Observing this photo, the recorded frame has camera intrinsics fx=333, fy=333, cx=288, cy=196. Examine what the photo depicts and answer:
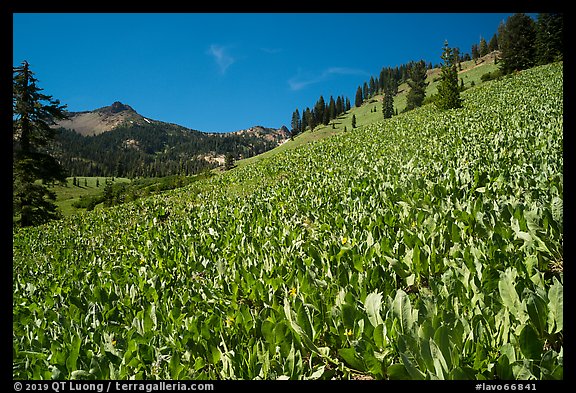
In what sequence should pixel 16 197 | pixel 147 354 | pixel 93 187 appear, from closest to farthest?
pixel 147 354 → pixel 16 197 → pixel 93 187

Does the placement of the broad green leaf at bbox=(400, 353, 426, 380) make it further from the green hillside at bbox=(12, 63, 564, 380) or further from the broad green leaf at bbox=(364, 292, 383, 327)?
the broad green leaf at bbox=(364, 292, 383, 327)

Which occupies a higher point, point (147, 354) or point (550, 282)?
point (550, 282)

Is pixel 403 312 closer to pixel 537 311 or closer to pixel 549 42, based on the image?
pixel 537 311

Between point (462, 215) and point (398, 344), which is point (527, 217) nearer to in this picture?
point (462, 215)

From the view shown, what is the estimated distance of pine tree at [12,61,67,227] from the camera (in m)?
29.1

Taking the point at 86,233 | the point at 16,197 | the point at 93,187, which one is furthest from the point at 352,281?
the point at 93,187

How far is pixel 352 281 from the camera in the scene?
3.04 metres

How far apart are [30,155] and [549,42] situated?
65613 mm

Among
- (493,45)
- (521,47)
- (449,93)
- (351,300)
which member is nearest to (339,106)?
(493,45)

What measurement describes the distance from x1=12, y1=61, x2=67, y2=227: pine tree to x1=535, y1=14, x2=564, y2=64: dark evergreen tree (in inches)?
2454

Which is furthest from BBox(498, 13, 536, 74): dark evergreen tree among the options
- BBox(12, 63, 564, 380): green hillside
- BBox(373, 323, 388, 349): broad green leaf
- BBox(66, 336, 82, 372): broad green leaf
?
BBox(66, 336, 82, 372): broad green leaf

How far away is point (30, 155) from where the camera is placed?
30.3 meters
